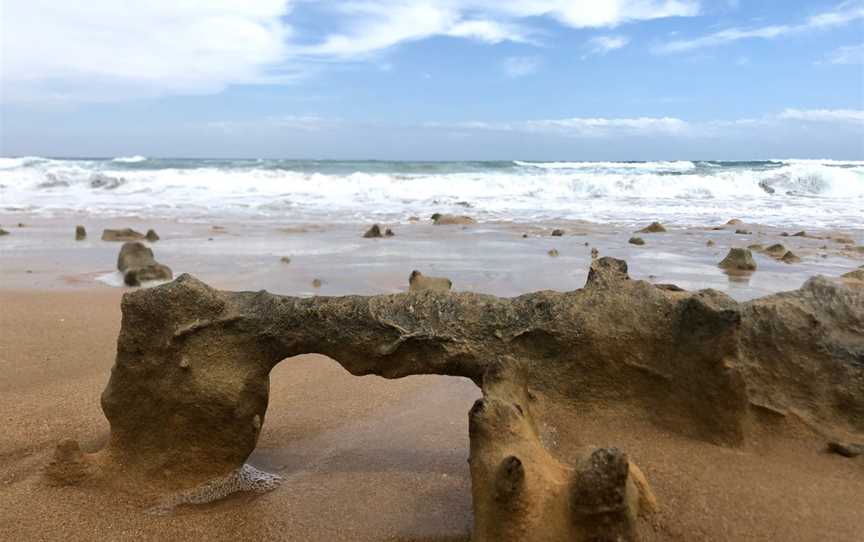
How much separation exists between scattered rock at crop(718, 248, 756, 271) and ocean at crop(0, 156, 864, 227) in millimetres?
6130

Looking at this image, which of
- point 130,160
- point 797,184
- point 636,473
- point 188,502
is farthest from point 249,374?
point 130,160

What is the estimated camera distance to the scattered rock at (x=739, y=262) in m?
7.05

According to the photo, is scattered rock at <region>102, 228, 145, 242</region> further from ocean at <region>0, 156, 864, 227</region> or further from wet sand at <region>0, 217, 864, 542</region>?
ocean at <region>0, 156, 864, 227</region>

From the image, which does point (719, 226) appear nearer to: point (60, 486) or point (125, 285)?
point (125, 285)

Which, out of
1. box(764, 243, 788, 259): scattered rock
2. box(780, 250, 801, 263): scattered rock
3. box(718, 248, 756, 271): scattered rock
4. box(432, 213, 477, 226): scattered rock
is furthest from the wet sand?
box(432, 213, 477, 226): scattered rock

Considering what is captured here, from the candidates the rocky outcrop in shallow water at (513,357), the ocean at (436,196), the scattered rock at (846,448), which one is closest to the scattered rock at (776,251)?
the ocean at (436,196)

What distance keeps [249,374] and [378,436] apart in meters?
0.71

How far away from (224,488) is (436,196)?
19641 millimetres

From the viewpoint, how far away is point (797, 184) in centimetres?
2444

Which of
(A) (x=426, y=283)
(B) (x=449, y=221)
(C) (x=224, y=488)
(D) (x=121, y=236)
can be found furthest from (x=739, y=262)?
(D) (x=121, y=236)

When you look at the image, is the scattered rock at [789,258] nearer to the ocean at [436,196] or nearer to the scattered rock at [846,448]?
the ocean at [436,196]

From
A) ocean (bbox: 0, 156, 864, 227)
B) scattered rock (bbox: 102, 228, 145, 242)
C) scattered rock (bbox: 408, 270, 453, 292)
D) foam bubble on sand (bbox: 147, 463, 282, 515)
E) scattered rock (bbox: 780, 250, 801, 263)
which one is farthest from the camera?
ocean (bbox: 0, 156, 864, 227)

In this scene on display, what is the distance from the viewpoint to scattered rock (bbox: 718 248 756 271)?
705cm

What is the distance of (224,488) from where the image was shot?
95.6 inches
